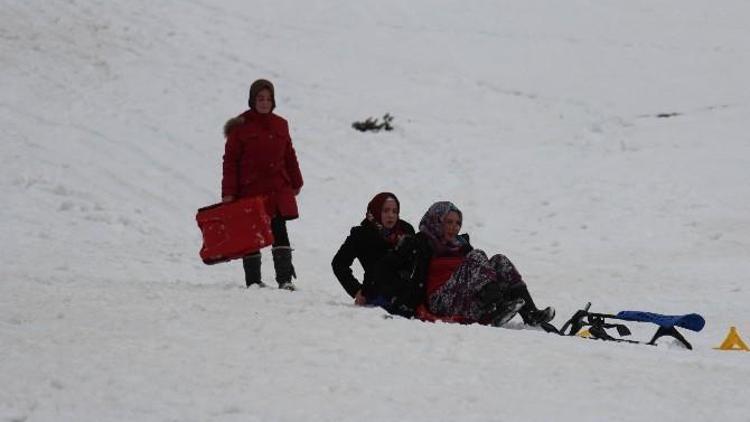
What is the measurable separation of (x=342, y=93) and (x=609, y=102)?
5.35 metres

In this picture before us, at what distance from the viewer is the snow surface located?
15.1 ft

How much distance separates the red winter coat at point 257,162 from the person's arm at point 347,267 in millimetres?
679

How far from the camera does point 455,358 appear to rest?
5180 mm

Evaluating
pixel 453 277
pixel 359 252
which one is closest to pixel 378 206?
pixel 359 252

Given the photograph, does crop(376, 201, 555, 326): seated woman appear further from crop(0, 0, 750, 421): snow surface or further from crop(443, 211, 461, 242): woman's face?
crop(0, 0, 750, 421): snow surface

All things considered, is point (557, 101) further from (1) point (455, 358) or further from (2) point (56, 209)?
(1) point (455, 358)

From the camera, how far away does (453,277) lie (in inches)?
280

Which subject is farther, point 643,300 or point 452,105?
point 452,105

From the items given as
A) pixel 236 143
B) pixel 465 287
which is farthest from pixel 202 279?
pixel 465 287

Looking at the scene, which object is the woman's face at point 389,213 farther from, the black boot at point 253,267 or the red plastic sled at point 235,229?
the black boot at point 253,267

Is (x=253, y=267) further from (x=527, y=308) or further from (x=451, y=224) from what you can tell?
(x=527, y=308)

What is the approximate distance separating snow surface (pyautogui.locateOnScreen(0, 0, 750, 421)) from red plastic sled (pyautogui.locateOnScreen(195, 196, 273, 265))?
12.6 inches

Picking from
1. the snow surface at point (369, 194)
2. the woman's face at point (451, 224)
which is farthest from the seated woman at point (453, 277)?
the snow surface at point (369, 194)

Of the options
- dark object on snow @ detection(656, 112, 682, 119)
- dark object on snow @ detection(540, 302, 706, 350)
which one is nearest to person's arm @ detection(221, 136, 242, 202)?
dark object on snow @ detection(540, 302, 706, 350)
